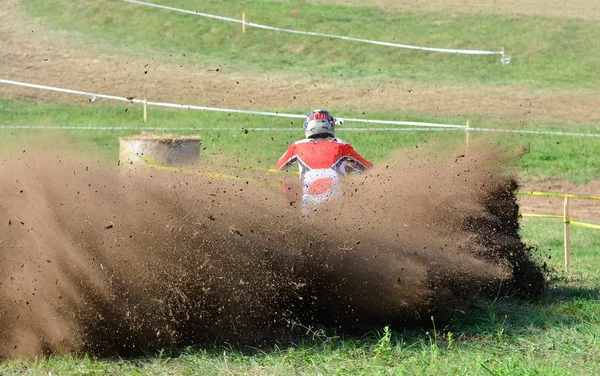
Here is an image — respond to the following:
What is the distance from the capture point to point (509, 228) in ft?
29.5

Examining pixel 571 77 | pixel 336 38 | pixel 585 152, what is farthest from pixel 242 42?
pixel 585 152

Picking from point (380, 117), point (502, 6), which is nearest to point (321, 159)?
point (380, 117)

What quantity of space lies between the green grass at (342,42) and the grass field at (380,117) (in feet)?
0.23

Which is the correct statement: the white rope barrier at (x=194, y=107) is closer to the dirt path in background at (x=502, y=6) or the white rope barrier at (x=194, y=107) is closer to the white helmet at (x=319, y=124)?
the white helmet at (x=319, y=124)

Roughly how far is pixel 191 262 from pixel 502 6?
30.1 metres

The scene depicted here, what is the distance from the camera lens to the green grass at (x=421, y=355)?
6.40m

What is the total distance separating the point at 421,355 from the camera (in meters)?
6.73

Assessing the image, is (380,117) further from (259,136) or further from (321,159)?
(321,159)

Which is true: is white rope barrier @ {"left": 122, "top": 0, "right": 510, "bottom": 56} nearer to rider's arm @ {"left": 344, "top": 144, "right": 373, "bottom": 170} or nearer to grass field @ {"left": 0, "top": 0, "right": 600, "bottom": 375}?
grass field @ {"left": 0, "top": 0, "right": 600, "bottom": 375}

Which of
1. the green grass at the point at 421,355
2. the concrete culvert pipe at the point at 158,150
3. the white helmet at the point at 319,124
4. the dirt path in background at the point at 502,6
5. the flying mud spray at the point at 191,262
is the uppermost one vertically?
the dirt path in background at the point at 502,6

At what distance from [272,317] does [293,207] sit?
99cm

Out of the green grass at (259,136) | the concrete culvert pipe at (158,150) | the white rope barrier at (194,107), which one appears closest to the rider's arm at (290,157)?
the concrete culvert pipe at (158,150)

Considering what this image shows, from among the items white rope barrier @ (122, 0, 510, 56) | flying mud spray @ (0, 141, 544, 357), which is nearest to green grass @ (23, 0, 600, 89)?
white rope barrier @ (122, 0, 510, 56)

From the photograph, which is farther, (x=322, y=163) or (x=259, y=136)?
(x=259, y=136)
